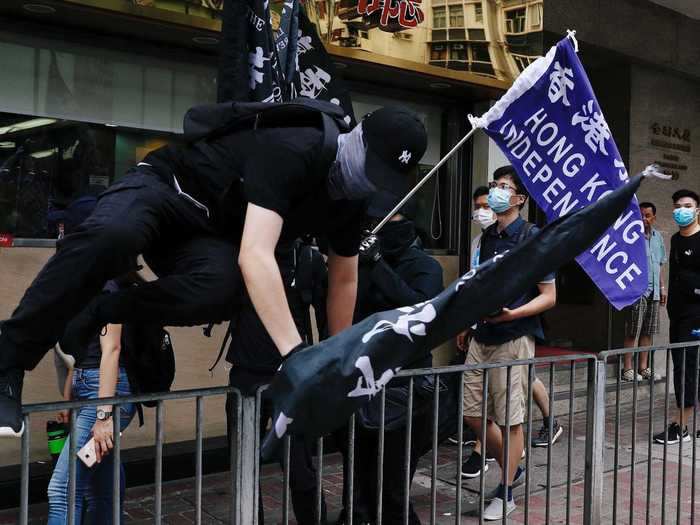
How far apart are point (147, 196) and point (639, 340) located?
808cm

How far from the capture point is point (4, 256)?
5336mm

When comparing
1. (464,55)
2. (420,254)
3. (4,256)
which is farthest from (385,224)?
(464,55)

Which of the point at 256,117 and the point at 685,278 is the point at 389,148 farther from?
the point at 685,278

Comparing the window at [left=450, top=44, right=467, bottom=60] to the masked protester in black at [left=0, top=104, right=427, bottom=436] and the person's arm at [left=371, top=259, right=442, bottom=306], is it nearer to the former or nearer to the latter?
the person's arm at [left=371, top=259, right=442, bottom=306]

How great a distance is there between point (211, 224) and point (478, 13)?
5.56 m

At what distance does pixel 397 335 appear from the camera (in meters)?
2.43

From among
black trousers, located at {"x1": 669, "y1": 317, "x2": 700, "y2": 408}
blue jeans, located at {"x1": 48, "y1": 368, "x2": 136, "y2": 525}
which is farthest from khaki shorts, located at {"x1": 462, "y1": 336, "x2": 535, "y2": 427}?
blue jeans, located at {"x1": 48, "y1": 368, "x2": 136, "y2": 525}

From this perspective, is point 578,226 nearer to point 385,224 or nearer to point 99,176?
point 385,224

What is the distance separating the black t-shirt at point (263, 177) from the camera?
2.60 meters

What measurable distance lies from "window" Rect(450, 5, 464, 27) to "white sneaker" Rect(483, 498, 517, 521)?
4.26 m

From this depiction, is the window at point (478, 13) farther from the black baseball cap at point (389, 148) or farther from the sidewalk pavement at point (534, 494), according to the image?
the black baseball cap at point (389, 148)

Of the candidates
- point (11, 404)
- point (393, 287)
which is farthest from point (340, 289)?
point (11, 404)

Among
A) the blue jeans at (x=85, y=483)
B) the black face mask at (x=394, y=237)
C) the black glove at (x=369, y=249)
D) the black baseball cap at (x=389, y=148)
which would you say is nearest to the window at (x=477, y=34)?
the black face mask at (x=394, y=237)

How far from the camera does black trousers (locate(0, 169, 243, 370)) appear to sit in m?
2.48
